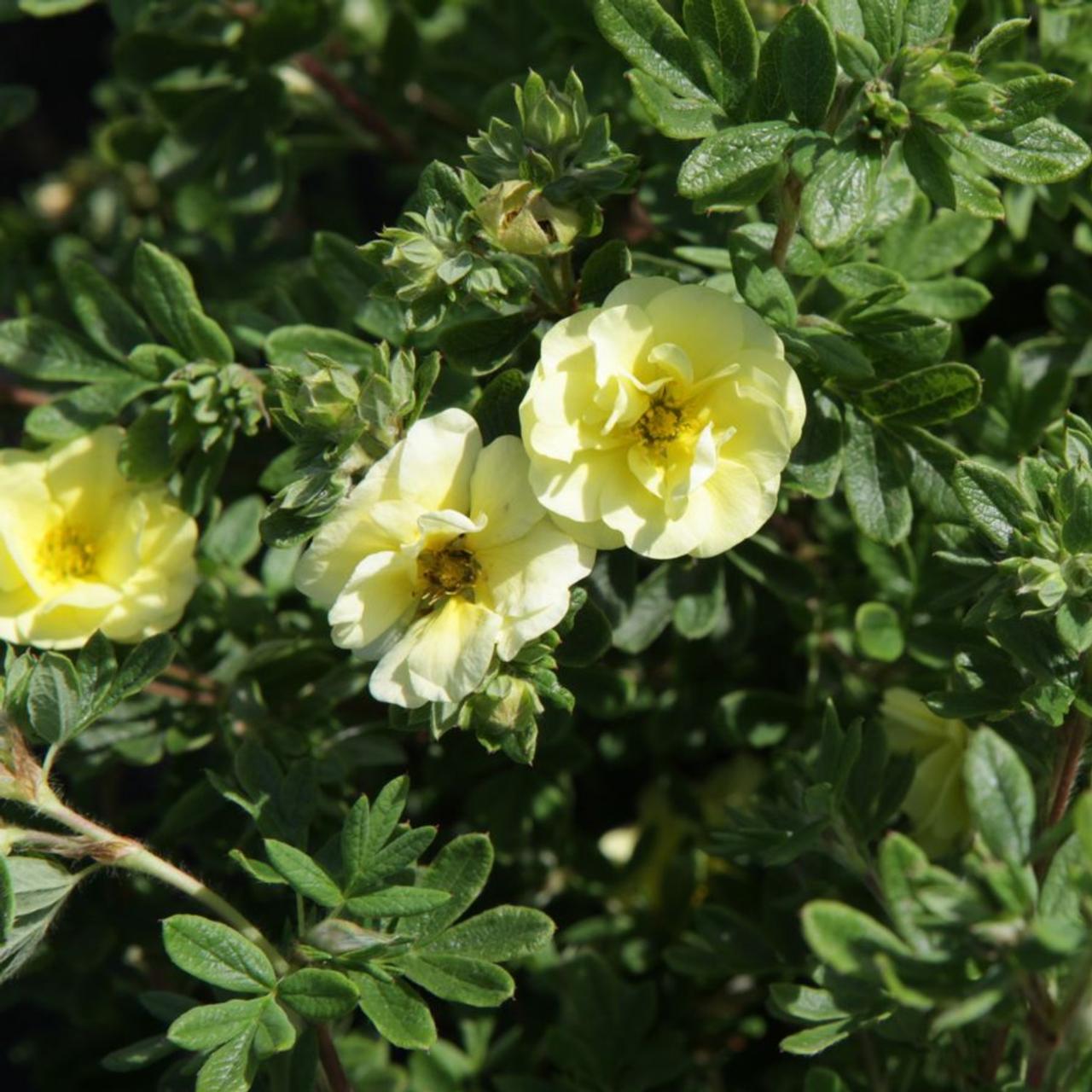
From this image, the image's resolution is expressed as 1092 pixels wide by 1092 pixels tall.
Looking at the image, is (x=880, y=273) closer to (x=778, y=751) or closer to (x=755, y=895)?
(x=778, y=751)

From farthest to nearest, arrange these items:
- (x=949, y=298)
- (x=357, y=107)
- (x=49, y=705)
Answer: (x=357, y=107), (x=949, y=298), (x=49, y=705)

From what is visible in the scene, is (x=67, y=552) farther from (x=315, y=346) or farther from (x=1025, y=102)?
(x=1025, y=102)

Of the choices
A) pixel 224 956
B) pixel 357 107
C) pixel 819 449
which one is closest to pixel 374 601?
pixel 224 956

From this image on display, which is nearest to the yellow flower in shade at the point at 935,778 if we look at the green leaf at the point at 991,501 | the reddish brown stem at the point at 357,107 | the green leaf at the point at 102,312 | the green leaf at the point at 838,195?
the green leaf at the point at 991,501

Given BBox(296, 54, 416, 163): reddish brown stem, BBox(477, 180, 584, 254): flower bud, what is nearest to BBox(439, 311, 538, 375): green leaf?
BBox(477, 180, 584, 254): flower bud

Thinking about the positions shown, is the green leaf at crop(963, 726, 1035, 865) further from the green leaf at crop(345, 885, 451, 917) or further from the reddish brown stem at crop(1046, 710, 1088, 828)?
the green leaf at crop(345, 885, 451, 917)

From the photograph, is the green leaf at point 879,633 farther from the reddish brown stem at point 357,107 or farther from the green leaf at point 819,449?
the reddish brown stem at point 357,107

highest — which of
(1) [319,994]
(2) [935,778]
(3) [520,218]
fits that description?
(3) [520,218]
